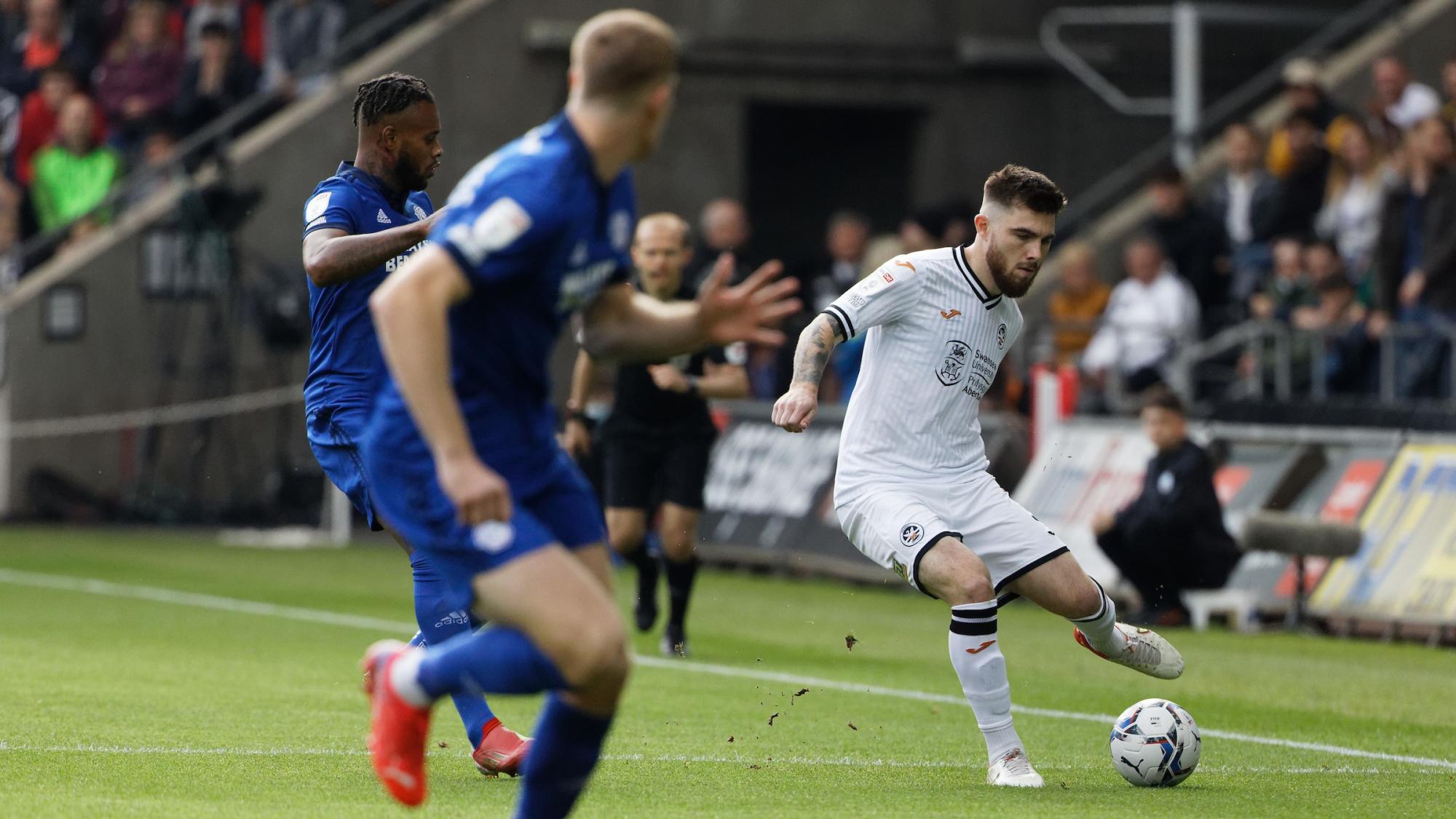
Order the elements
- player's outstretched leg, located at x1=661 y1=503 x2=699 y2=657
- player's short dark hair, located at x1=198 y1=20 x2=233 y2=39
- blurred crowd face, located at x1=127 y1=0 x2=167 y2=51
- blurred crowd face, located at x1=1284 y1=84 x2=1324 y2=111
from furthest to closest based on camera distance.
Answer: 1. blurred crowd face, located at x1=127 y1=0 x2=167 y2=51
2. player's short dark hair, located at x1=198 y1=20 x2=233 y2=39
3. blurred crowd face, located at x1=1284 y1=84 x2=1324 y2=111
4. player's outstretched leg, located at x1=661 y1=503 x2=699 y2=657

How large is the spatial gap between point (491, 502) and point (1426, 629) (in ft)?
32.0

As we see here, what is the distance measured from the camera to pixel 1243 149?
19172 mm

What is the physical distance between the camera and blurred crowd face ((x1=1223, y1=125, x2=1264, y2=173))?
19.1 m

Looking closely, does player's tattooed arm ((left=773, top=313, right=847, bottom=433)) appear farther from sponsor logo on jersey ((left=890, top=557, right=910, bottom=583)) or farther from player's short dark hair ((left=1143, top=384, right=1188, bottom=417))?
player's short dark hair ((left=1143, top=384, right=1188, bottom=417))

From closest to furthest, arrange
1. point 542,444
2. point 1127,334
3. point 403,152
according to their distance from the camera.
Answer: point 542,444, point 403,152, point 1127,334

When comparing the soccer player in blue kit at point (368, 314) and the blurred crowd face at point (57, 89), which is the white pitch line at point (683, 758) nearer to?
the soccer player in blue kit at point (368, 314)

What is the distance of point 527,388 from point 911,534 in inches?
95.2

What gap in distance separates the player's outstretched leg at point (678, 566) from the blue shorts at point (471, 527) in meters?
6.58

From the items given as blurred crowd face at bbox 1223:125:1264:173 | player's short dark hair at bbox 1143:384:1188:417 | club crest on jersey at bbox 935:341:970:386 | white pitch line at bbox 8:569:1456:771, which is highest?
blurred crowd face at bbox 1223:125:1264:173

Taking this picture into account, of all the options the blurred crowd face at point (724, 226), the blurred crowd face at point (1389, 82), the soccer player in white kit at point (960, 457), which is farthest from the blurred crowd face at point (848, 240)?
the soccer player in white kit at point (960, 457)

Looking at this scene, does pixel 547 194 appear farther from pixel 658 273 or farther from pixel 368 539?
pixel 368 539

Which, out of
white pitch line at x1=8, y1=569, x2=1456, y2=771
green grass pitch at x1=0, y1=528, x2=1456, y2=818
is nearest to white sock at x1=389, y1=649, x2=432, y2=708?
green grass pitch at x1=0, y1=528, x2=1456, y2=818

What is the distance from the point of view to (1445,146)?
1662 centimetres

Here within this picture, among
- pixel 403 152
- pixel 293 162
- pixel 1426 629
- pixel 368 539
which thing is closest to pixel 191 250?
pixel 293 162
